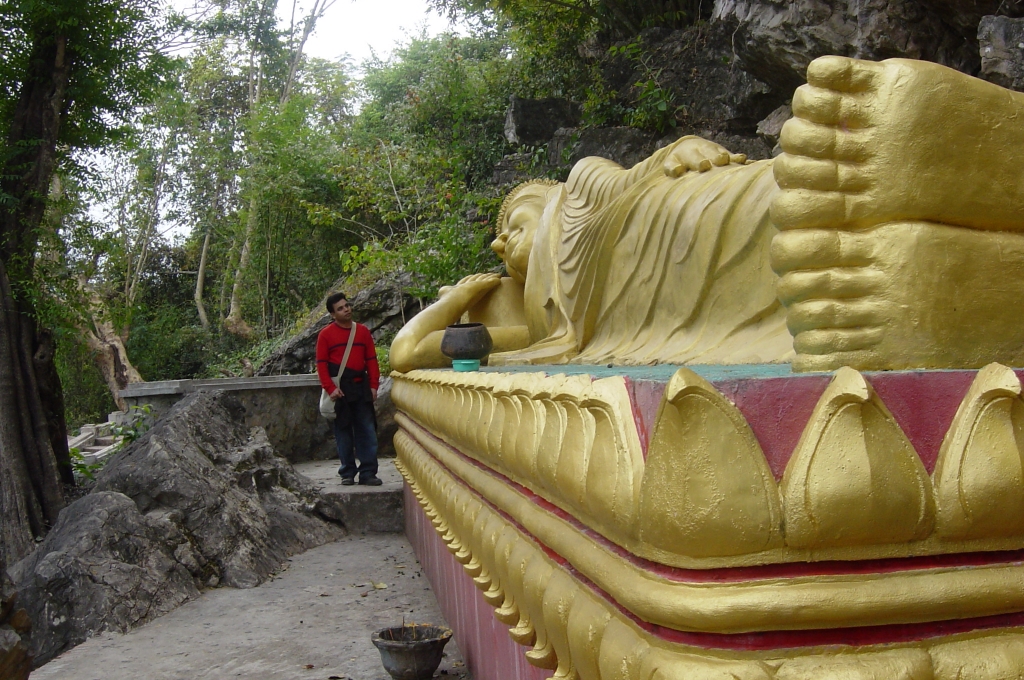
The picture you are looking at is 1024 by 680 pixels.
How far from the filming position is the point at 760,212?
2156mm

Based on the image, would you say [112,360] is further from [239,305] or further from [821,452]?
[821,452]

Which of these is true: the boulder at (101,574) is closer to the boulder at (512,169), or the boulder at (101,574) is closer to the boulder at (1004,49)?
the boulder at (1004,49)

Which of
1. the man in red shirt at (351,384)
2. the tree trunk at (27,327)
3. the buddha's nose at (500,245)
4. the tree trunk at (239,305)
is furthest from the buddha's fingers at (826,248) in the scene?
the tree trunk at (239,305)

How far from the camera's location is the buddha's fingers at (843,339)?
120 cm

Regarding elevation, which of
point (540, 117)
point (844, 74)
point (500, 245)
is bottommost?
point (844, 74)

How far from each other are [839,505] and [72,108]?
6.38 metres

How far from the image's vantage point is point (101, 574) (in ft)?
10.0

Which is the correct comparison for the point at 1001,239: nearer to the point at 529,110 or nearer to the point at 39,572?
the point at 39,572

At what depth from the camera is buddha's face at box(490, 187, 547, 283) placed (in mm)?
4176

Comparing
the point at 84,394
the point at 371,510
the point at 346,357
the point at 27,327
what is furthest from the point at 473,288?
the point at 84,394

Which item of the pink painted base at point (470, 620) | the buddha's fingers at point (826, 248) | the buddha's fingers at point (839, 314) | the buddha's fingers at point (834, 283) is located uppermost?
the buddha's fingers at point (826, 248)

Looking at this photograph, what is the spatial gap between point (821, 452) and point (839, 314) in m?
0.42

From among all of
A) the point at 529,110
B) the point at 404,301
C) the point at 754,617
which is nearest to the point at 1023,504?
the point at 754,617

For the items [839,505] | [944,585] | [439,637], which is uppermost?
[839,505]
